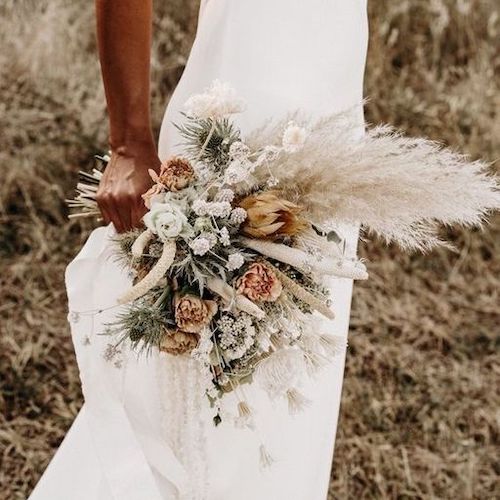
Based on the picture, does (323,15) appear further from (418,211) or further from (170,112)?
(418,211)

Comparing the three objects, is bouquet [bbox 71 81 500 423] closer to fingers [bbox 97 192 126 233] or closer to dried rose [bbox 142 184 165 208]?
dried rose [bbox 142 184 165 208]

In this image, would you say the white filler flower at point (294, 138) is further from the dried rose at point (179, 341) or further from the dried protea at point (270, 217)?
the dried rose at point (179, 341)

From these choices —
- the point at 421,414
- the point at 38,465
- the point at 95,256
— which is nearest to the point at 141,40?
the point at 95,256

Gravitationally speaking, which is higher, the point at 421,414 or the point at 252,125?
the point at 252,125

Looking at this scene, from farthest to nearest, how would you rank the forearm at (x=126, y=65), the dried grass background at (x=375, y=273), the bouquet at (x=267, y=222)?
the dried grass background at (x=375, y=273) → the forearm at (x=126, y=65) → the bouquet at (x=267, y=222)

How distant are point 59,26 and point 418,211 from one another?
7.86 feet

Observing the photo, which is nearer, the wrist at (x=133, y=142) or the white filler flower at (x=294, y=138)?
the white filler flower at (x=294, y=138)

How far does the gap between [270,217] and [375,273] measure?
1.82 meters

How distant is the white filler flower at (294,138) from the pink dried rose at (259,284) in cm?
15

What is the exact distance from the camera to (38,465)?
2.38 meters

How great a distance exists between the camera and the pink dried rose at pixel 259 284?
1203 mm

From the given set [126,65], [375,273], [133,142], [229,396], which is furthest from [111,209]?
[375,273]

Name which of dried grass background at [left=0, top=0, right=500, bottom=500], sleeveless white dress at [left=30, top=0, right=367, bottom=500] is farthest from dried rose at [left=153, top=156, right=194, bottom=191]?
dried grass background at [left=0, top=0, right=500, bottom=500]

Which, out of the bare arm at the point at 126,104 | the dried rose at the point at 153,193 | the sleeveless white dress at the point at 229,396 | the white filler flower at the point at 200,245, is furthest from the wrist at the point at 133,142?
the white filler flower at the point at 200,245
